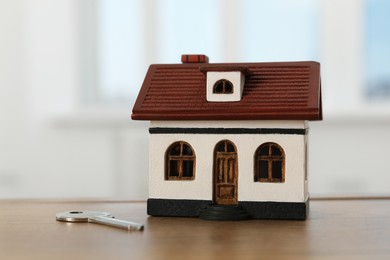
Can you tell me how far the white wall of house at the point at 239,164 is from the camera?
1431 millimetres

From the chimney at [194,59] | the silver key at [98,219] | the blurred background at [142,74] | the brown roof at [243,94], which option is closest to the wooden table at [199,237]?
the silver key at [98,219]

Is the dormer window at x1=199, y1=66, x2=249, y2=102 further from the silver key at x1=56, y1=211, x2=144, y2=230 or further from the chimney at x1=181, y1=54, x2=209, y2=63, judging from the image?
the silver key at x1=56, y1=211, x2=144, y2=230

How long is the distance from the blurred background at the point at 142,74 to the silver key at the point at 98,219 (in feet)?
7.95

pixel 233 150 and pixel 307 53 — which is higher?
pixel 307 53

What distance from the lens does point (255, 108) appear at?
1432mm

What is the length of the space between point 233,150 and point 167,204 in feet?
0.59

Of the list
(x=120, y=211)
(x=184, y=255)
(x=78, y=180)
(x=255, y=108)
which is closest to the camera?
(x=184, y=255)

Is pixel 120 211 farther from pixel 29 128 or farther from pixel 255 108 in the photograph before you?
pixel 29 128

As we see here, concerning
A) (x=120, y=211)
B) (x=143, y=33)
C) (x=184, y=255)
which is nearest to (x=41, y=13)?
(x=143, y=33)

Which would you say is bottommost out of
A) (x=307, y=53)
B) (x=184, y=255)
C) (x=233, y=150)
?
(x=184, y=255)

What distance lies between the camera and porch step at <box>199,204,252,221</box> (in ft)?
4.66

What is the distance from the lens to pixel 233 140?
147 centimetres

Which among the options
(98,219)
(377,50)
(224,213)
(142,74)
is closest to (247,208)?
(224,213)

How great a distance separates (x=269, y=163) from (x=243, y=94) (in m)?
0.15
